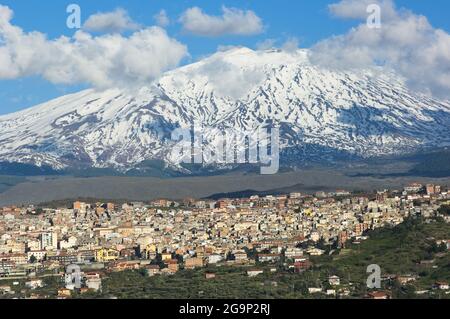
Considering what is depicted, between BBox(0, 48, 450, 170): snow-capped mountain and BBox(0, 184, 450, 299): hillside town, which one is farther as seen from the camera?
BBox(0, 48, 450, 170): snow-capped mountain

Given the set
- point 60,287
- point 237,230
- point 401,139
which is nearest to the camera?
point 60,287

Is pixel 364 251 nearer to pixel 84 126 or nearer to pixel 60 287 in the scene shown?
pixel 60 287

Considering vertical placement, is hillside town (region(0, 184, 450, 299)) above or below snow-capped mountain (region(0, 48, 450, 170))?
below

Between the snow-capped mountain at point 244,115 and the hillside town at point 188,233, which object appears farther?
the snow-capped mountain at point 244,115

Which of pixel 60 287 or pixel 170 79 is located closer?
pixel 60 287
